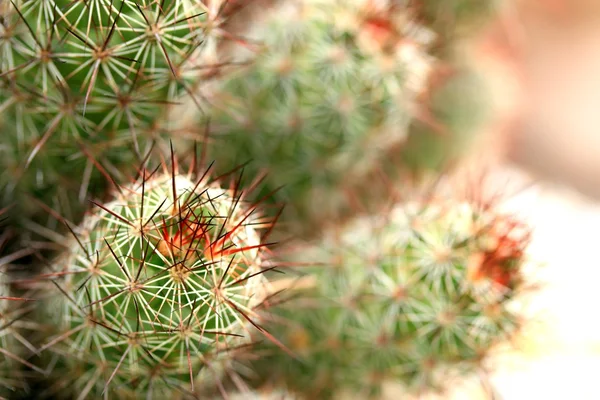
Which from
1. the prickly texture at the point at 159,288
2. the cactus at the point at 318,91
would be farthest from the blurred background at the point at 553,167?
the prickly texture at the point at 159,288

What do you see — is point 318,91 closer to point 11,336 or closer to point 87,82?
point 87,82

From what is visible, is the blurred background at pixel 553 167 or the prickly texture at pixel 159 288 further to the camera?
the blurred background at pixel 553 167

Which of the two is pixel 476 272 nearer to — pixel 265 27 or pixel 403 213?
pixel 403 213

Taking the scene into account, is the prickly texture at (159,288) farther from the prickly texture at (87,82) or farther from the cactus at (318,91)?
the cactus at (318,91)

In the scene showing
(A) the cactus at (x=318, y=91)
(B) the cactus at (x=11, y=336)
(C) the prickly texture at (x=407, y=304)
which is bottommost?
(B) the cactus at (x=11, y=336)

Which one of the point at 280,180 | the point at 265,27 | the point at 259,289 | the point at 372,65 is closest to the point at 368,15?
the point at 372,65

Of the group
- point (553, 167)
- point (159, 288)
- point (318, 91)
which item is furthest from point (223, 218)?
point (553, 167)
